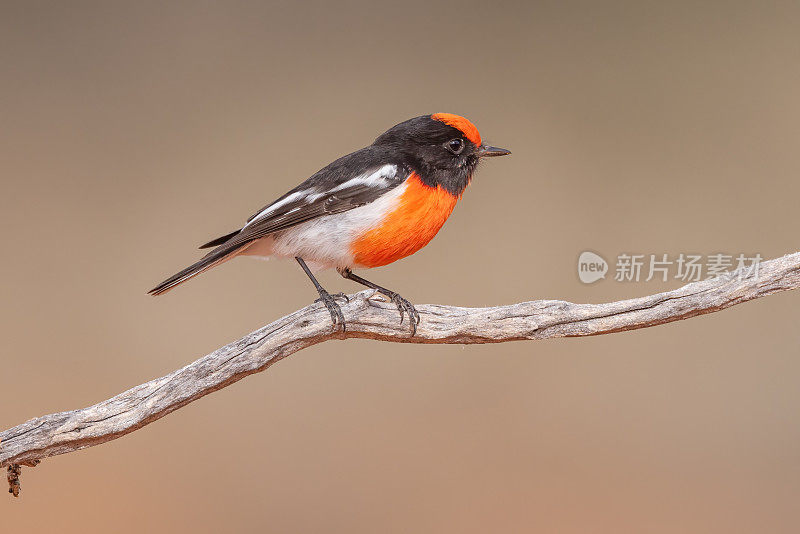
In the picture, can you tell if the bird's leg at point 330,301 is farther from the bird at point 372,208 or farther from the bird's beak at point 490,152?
the bird's beak at point 490,152

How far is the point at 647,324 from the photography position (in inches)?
104

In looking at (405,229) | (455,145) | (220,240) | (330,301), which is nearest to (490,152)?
(455,145)

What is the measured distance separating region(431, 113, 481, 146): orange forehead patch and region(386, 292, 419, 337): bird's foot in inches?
22.5

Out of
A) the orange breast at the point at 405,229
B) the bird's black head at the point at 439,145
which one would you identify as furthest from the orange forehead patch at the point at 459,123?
the orange breast at the point at 405,229

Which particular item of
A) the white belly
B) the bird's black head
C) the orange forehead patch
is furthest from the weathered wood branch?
the orange forehead patch

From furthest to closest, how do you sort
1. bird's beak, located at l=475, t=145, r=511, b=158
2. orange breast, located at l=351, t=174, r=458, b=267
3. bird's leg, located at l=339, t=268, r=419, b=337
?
bird's beak, located at l=475, t=145, r=511, b=158 < bird's leg, located at l=339, t=268, r=419, b=337 < orange breast, located at l=351, t=174, r=458, b=267

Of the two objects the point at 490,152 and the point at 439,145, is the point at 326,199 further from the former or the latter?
the point at 490,152

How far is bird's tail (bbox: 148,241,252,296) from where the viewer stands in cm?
261

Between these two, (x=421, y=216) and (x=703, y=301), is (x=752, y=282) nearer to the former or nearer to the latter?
(x=703, y=301)

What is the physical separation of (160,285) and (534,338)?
1179 millimetres

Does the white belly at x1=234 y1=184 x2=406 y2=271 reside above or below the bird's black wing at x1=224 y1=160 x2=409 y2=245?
below

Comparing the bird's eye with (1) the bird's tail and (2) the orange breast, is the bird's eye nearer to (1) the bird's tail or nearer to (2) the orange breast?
(2) the orange breast

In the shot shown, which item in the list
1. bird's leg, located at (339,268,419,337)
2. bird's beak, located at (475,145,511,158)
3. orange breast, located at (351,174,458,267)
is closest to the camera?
orange breast, located at (351,174,458,267)

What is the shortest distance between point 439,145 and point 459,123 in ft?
0.31
